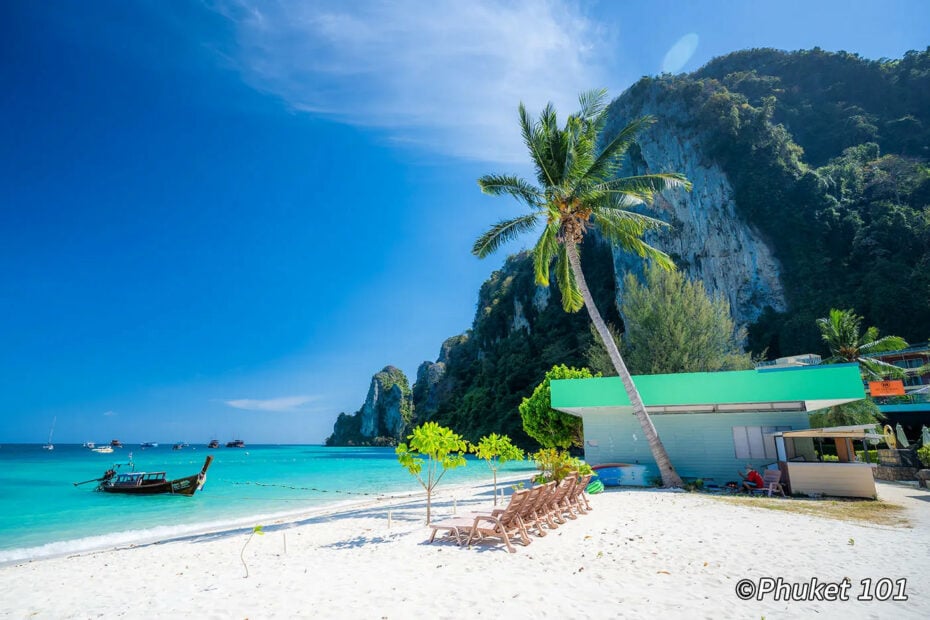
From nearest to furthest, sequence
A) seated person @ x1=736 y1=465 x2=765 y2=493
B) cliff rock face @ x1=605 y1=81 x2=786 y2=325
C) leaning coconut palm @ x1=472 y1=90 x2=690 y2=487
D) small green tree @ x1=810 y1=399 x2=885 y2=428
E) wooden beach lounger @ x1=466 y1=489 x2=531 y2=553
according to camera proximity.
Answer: wooden beach lounger @ x1=466 y1=489 x2=531 y2=553 → seated person @ x1=736 y1=465 x2=765 y2=493 → leaning coconut palm @ x1=472 y1=90 x2=690 y2=487 → small green tree @ x1=810 y1=399 x2=885 y2=428 → cliff rock face @ x1=605 y1=81 x2=786 y2=325

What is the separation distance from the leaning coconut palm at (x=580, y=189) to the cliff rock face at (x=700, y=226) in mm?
27454

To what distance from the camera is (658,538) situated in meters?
7.27

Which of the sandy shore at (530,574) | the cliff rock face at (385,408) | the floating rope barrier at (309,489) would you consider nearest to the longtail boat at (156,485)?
the floating rope barrier at (309,489)

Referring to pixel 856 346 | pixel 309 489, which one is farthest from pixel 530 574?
pixel 856 346

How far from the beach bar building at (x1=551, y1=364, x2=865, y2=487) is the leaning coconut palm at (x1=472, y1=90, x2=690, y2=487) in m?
1.37

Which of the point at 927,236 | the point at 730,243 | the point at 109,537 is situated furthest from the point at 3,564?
the point at 927,236

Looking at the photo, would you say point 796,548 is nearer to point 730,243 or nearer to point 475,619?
point 475,619

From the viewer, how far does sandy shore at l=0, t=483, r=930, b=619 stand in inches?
178

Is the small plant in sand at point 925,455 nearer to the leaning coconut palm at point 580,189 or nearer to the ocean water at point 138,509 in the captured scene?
the leaning coconut palm at point 580,189

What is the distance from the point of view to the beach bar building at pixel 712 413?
43.7 ft

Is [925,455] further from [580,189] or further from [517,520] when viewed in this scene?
[517,520]

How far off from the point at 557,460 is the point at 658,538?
193 inches

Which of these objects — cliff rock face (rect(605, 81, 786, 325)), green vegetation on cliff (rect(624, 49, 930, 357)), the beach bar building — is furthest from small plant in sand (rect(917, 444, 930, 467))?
cliff rock face (rect(605, 81, 786, 325))

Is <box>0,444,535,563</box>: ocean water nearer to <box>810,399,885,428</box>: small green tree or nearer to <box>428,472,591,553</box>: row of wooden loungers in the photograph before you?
<box>428,472,591,553</box>: row of wooden loungers
